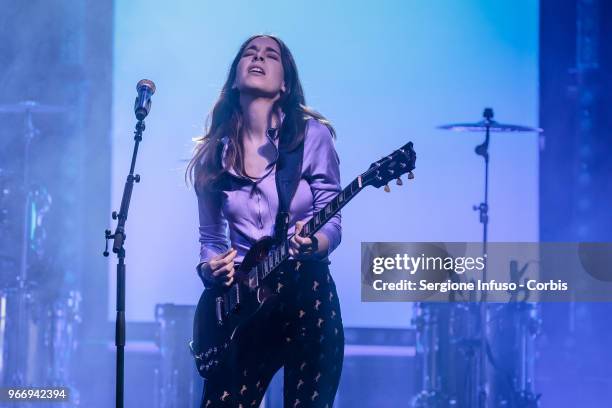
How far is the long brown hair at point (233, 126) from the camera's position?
327 cm

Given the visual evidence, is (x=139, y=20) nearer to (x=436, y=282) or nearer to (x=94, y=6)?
(x=94, y=6)

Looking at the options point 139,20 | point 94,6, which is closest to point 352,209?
point 139,20

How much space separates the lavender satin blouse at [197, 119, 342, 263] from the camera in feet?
10.4

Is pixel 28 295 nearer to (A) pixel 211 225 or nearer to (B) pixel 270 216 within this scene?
(A) pixel 211 225

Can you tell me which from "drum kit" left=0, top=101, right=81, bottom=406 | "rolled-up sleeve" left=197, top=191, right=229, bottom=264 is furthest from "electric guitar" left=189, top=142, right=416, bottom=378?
"drum kit" left=0, top=101, right=81, bottom=406

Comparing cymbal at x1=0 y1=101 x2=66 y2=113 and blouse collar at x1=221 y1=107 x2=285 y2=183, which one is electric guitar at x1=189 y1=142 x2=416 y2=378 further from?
cymbal at x1=0 y1=101 x2=66 y2=113

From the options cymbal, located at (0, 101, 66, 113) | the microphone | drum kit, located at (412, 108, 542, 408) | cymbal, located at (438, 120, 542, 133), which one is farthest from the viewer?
cymbal, located at (0, 101, 66, 113)

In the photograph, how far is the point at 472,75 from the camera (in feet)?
15.5

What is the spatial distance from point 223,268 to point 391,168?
25.5 inches

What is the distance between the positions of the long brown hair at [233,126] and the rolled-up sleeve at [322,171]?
52mm

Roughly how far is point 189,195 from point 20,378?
1.44 metres

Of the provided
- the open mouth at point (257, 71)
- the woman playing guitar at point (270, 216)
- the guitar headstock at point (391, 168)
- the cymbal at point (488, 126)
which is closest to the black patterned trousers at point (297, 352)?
the woman playing guitar at point (270, 216)

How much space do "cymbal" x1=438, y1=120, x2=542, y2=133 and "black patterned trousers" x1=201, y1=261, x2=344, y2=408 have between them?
178cm

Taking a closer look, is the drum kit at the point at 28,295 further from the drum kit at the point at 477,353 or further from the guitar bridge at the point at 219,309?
the guitar bridge at the point at 219,309
